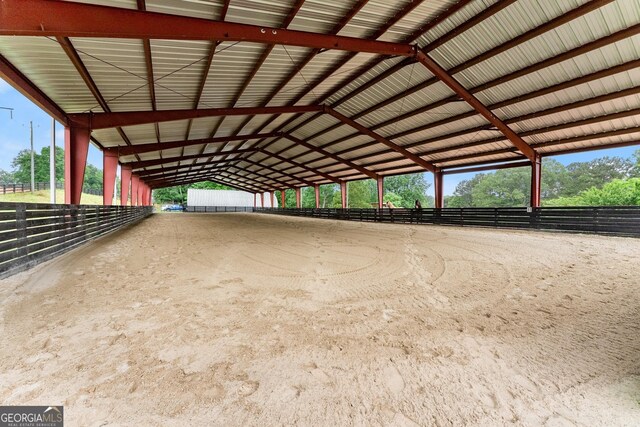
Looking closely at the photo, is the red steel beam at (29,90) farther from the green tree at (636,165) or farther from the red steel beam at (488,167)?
the green tree at (636,165)

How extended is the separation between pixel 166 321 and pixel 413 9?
400 inches

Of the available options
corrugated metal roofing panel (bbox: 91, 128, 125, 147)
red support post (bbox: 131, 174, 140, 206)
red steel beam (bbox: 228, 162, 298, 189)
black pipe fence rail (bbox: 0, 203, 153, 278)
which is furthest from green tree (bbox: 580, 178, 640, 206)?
red support post (bbox: 131, 174, 140, 206)

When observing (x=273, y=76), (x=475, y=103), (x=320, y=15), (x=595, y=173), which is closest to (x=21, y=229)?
(x=320, y=15)

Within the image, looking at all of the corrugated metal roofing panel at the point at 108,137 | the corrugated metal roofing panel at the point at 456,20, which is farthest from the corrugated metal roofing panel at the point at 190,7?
the corrugated metal roofing panel at the point at 108,137

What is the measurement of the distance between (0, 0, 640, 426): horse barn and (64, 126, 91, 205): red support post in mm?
72

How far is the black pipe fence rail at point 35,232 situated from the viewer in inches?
194

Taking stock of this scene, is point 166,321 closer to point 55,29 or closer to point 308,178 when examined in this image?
point 55,29

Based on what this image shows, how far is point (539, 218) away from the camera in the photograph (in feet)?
44.8

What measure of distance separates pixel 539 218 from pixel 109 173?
2274cm

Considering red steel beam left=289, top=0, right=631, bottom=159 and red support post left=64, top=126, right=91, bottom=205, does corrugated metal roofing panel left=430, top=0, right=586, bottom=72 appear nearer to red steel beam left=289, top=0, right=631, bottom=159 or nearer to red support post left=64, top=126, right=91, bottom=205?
red steel beam left=289, top=0, right=631, bottom=159

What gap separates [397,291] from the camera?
421cm

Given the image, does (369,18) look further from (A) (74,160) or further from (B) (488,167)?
(B) (488,167)

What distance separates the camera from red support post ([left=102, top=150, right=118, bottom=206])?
16406mm

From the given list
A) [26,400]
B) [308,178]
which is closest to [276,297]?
[26,400]
